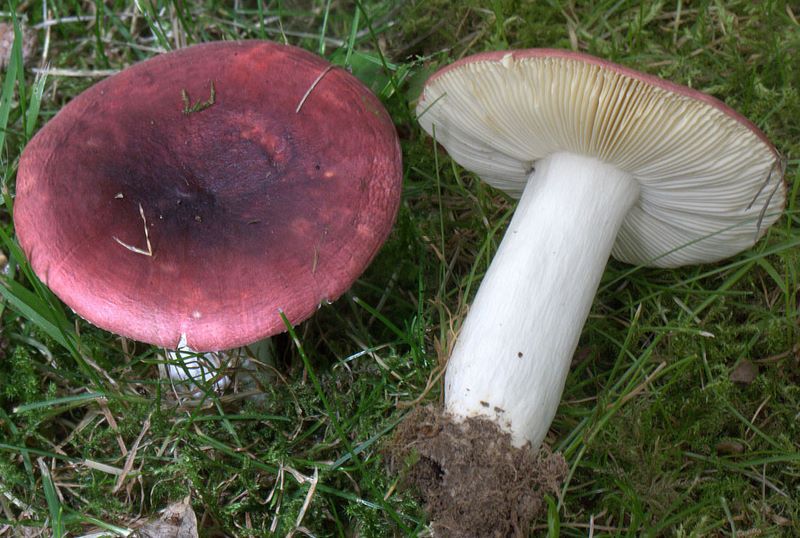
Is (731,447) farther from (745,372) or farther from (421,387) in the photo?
(421,387)

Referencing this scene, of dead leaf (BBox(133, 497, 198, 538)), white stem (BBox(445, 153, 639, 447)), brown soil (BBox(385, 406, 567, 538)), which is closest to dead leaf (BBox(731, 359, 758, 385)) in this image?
white stem (BBox(445, 153, 639, 447))

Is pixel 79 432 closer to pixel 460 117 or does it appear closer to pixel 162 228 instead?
pixel 162 228

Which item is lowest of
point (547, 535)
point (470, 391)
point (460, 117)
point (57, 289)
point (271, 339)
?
point (547, 535)

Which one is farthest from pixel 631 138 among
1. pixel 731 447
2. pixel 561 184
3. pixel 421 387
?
pixel 731 447

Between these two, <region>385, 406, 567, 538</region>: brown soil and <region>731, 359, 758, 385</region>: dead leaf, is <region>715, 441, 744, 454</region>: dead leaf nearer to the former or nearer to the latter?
<region>731, 359, 758, 385</region>: dead leaf

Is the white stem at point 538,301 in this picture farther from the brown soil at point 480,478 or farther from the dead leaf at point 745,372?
the dead leaf at point 745,372

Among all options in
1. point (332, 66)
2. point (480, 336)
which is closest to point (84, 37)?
point (332, 66)
